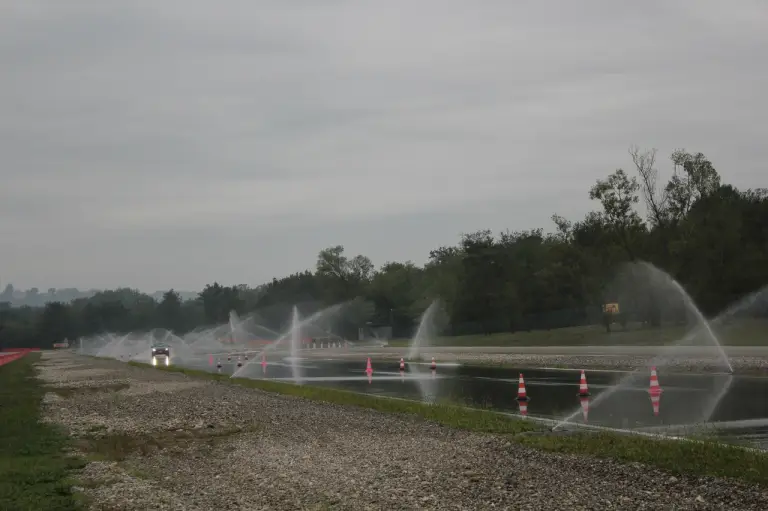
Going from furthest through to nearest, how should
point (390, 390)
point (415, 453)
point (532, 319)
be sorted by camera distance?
point (532, 319) < point (390, 390) < point (415, 453)

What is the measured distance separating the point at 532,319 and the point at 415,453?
74.5 m

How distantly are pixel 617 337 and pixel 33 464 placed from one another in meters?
53.5

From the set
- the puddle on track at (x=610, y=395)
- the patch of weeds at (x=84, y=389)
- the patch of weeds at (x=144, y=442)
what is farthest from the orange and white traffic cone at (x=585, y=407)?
the patch of weeds at (x=84, y=389)

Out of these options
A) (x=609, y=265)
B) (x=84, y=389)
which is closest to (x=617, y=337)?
(x=609, y=265)

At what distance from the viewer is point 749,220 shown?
6612cm

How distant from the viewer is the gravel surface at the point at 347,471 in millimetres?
10648

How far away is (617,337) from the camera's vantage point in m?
63.0

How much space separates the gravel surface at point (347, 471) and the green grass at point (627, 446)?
0.44 metres

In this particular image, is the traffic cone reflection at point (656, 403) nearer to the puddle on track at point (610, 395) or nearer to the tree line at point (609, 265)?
the puddle on track at point (610, 395)

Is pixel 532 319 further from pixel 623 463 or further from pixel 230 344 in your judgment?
pixel 623 463

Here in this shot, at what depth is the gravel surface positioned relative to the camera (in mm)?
10648

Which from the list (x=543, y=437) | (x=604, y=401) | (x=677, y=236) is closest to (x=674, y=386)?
(x=604, y=401)

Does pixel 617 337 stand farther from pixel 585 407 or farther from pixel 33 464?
pixel 33 464

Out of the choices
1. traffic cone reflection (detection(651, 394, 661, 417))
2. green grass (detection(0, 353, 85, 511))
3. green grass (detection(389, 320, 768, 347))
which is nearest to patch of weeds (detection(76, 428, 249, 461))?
green grass (detection(0, 353, 85, 511))
